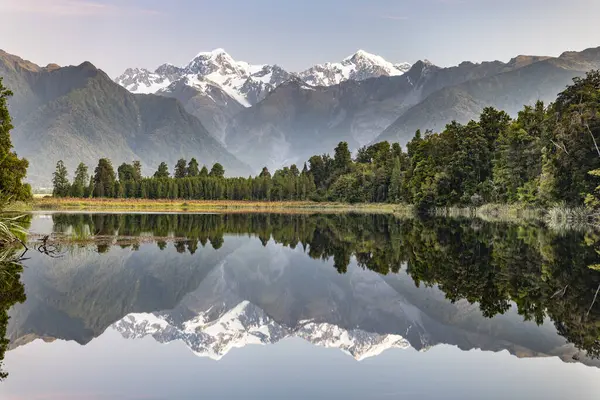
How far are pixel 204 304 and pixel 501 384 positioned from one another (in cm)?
1277

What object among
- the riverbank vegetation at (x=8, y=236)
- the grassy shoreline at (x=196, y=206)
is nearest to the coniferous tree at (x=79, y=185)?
the grassy shoreline at (x=196, y=206)

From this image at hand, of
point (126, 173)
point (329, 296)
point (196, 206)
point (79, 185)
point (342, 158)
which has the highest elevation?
point (342, 158)

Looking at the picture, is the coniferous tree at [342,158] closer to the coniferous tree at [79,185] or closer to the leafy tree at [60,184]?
the coniferous tree at [79,185]

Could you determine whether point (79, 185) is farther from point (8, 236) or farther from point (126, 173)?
point (8, 236)

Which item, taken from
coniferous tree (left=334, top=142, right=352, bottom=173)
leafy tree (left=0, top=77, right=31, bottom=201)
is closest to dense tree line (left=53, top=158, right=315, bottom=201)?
coniferous tree (left=334, top=142, right=352, bottom=173)

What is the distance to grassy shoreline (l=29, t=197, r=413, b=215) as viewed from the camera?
5027 inches

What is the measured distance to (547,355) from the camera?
14.0 metres

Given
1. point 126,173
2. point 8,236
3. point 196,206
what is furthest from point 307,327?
point 126,173

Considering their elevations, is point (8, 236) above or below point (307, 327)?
above

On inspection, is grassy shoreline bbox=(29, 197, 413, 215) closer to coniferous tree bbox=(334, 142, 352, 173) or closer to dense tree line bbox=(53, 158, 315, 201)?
dense tree line bbox=(53, 158, 315, 201)

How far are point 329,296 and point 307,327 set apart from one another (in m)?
5.54

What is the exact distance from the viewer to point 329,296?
23391 millimetres

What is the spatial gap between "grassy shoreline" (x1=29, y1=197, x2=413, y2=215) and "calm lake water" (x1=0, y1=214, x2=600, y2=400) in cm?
8450

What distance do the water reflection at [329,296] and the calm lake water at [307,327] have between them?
9 cm
